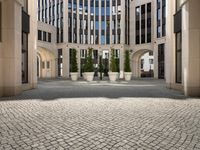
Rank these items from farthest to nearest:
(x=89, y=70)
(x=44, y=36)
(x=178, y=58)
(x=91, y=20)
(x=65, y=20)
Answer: (x=91, y=20) → (x=65, y=20) → (x=44, y=36) → (x=89, y=70) → (x=178, y=58)

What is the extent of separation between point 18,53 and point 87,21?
4650 cm

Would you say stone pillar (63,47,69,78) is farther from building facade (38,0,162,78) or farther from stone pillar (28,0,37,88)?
stone pillar (28,0,37,88)

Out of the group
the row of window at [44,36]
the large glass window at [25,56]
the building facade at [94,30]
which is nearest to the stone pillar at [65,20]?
the building facade at [94,30]

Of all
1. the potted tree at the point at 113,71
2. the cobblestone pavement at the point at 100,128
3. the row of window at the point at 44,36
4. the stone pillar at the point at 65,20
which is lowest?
the cobblestone pavement at the point at 100,128

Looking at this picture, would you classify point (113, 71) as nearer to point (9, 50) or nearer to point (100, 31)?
point (9, 50)

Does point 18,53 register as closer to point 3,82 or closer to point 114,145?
point 3,82

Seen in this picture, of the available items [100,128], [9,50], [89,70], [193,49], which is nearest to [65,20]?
[89,70]

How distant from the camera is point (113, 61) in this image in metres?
31.9

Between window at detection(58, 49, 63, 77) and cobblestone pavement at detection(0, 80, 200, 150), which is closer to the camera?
cobblestone pavement at detection(0, 80, 200, 150)

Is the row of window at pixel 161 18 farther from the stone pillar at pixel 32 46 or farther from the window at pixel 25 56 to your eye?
the window at pixel 25 56

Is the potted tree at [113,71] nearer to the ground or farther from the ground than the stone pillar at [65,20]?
nearer to the ground

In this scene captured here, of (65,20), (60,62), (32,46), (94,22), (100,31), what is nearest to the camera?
(32,46)

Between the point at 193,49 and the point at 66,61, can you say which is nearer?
the point at 193,49

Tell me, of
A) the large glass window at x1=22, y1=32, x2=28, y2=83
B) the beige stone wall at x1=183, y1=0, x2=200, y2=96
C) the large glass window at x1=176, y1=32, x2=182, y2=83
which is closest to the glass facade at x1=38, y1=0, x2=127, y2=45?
the large glass window at x1=22, y1=32, x2=28, y2=83
